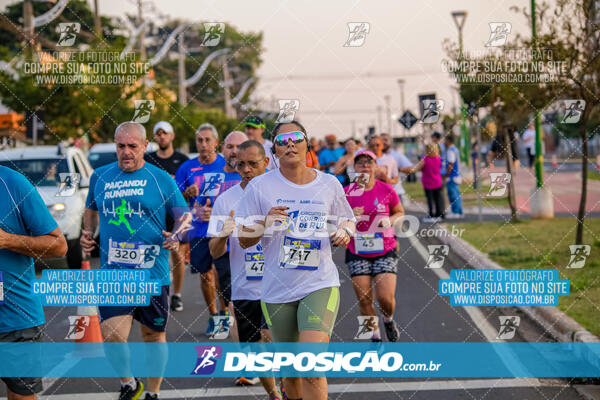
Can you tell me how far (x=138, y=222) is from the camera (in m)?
6.16

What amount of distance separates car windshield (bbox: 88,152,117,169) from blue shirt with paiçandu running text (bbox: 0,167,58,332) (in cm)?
1512

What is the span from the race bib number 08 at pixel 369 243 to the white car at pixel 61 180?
6.32 meters

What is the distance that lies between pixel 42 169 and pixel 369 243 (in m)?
7.95

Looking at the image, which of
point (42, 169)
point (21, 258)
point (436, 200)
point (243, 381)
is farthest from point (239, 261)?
point (436, 200)

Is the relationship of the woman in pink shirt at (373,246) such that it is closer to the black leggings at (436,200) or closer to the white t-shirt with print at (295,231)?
the white t-shirt with print at (295,231)

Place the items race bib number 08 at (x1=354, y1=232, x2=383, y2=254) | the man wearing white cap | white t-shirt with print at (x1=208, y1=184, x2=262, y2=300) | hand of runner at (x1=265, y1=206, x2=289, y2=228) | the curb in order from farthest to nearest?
the man wearing white cap, race bib number 08 at (x1=354, y1=232, x2=383, y2=254), the curb, white t-shirt with print at (x1=208, y1=184, x2=262, y2=300), hand of runner at (x1=265, y1=206, x2=289, y2=228)

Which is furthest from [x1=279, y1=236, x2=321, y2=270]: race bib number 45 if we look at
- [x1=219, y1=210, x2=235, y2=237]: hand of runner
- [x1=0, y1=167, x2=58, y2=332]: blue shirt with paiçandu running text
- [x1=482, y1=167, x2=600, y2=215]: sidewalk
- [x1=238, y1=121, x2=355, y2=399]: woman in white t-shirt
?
[x1=482, y1=167, x2=600, y2=215]: sidewalk

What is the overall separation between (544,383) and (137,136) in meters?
3.76

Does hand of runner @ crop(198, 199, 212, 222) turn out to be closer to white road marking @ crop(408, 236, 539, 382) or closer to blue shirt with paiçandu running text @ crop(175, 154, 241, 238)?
blue shirt with paiçandu running text @ crop(175, 154, 241, 238)

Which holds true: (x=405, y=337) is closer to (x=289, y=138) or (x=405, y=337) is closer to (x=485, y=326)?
(x=485, y=326)

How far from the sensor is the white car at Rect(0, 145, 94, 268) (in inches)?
500

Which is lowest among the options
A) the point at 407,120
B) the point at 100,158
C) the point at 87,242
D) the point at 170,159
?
the point at 87,242

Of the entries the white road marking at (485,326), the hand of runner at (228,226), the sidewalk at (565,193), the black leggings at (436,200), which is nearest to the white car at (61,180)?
the white road marking at (485,326)

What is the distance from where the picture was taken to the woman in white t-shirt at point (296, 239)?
5.00 metres
